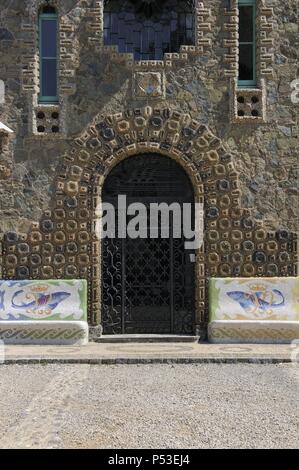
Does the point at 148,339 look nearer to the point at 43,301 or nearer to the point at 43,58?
the point at 43,301

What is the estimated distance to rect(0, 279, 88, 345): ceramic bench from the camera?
11.2 meters

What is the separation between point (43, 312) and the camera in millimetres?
11398

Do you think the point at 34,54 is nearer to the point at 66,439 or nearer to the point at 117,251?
the point at 117,251

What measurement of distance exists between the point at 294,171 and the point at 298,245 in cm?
122

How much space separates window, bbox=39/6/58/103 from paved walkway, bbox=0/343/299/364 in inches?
Result: 169

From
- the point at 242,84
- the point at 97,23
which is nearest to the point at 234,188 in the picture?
the point at 242,84

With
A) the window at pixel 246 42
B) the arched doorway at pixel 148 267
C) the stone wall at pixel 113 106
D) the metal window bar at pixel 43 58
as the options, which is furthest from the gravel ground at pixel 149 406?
the window at pixel 246 42

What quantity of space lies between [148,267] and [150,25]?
4.10 metres

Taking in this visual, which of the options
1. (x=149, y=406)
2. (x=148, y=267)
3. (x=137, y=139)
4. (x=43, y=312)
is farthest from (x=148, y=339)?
(x=149, y=406)

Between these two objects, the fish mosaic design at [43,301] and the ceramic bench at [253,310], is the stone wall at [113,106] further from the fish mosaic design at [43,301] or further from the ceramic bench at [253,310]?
the fish mosaic design at [43,301]

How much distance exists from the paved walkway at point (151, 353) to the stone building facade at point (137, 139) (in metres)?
0.94

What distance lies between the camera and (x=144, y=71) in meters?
11.8

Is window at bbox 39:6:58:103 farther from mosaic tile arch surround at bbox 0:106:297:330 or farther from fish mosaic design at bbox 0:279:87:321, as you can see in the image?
fish mosaic design at bbox 0:279:87:321

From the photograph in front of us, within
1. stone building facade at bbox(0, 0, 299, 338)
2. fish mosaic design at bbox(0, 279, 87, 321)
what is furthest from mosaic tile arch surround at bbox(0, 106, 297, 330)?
fish mosaic design at bbox(0, 279, 87, 321)
